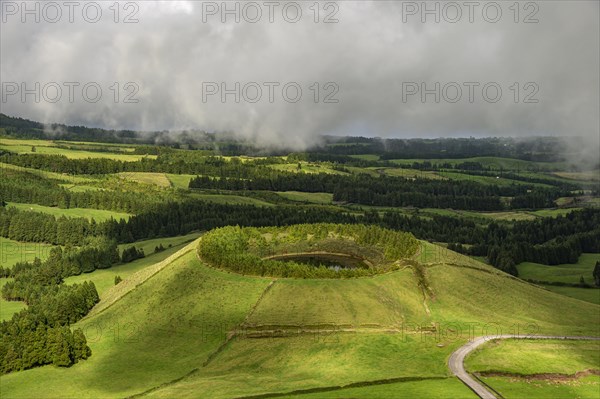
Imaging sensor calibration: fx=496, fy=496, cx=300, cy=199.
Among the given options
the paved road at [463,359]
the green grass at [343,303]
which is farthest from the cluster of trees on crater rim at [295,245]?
the paved road at [463,359]

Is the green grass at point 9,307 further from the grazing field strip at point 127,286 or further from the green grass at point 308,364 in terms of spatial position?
the green grass at point 308,364

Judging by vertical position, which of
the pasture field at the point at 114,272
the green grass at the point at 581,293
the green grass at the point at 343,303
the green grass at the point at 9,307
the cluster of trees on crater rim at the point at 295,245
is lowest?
the green grass at the point at 9,307

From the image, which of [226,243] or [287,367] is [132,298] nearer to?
[226,243]

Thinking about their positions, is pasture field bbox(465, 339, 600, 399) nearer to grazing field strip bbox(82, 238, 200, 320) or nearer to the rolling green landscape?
the rolling green landscape

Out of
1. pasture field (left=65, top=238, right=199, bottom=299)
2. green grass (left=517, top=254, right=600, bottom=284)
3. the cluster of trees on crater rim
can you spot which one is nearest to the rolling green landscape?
the cluster of trees on crater rim

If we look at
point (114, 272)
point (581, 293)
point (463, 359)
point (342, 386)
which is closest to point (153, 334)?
point (342, 386)

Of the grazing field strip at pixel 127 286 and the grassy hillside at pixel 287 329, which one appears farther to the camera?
the grazing field strip at pixel 127 286

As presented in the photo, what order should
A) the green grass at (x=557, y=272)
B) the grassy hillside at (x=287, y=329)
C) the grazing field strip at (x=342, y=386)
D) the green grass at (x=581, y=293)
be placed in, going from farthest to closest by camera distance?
1. the green grass at (x=557, y=272)
2. the green grass at (x=581, y=293)
3. the grassy hillside at (x=287, y=329)
4. the grazing field strip at (x=342, y=386)
